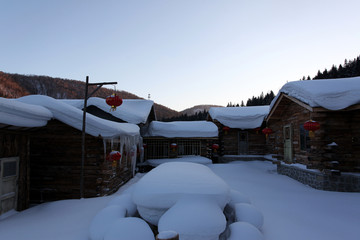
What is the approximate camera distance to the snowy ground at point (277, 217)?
4.39m

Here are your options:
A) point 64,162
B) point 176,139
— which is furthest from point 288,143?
point 64,162

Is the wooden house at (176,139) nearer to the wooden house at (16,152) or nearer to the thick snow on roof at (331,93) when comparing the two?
the thick snow on roof at (331,93)

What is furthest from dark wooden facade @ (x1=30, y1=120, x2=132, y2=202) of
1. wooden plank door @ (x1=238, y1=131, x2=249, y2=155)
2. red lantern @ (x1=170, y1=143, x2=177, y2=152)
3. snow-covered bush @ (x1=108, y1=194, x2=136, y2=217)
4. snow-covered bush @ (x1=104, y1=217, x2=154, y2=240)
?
wooden plank door @ (x1=238, y1=131, x2=249, y2=155)

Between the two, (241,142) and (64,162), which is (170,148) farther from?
(64,162)

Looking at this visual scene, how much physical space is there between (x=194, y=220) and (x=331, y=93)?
7533 mm

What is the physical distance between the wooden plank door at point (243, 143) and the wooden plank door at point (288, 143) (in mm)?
6450

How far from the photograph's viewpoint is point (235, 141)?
1812cm

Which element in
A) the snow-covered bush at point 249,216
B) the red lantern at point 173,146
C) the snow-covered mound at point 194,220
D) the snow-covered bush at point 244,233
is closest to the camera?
the snow-covered mound at point 194,220

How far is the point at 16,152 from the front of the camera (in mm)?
6254

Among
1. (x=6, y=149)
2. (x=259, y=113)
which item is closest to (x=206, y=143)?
(x=259, y=113)

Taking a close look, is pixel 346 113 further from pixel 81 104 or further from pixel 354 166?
pixel 81 104

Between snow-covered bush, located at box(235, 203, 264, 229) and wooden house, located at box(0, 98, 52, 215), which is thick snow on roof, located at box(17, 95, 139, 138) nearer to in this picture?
wooden house, located at box(0, 98, 52, 215)

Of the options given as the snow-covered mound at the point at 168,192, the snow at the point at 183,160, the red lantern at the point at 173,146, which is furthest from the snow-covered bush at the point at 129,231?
the red lantern at the point at 173,146

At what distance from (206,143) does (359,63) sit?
2467cm
